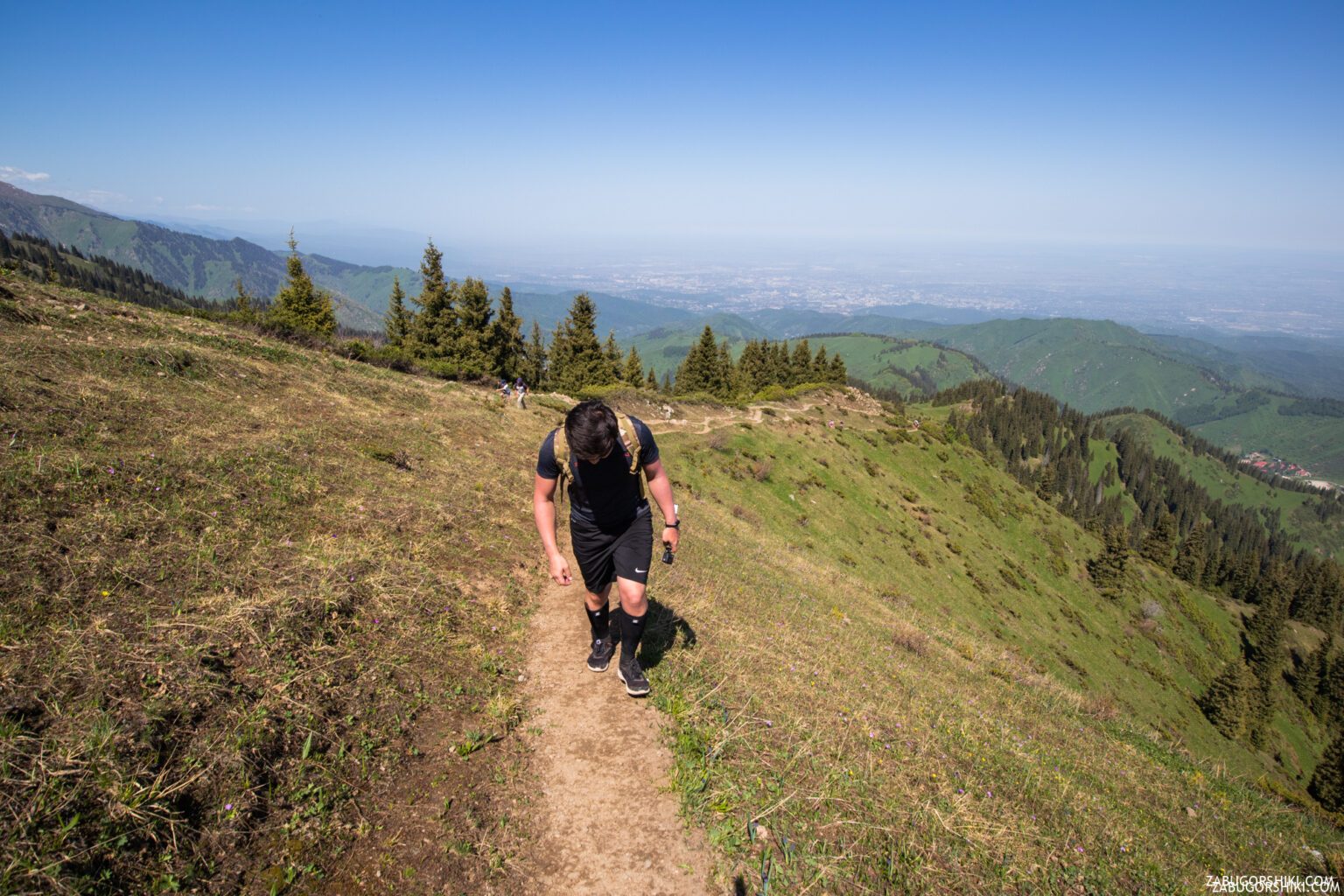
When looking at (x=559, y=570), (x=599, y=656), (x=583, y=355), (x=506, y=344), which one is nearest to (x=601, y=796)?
(x=599, y=656)

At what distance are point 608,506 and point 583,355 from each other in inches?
2123

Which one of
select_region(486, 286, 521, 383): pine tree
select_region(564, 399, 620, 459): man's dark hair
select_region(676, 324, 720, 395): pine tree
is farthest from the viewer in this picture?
select_region(676, 324, 720, 395): pine tree

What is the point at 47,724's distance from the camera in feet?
12.8

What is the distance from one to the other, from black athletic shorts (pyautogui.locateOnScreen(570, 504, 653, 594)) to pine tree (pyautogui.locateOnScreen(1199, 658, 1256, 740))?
8033cm

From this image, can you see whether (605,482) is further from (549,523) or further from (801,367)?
(801,367)

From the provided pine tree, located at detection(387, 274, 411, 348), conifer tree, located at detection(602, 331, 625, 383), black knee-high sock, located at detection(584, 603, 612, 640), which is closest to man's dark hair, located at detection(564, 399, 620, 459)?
black knee-high sock, located at detection(584, 603, 612, 640)

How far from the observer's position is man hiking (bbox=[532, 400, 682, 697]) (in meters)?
5.54

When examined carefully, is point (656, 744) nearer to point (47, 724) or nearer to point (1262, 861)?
point (47, 724)

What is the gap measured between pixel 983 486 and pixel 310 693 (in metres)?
76.3

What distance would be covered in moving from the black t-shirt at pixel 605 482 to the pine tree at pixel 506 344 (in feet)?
150

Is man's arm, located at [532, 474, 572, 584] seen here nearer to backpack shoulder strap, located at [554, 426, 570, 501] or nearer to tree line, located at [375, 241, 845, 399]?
backpack shoulder strap, located at [554, 426, 570, 501]

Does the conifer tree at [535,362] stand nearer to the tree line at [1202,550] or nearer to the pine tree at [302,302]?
the pine tree at [302,302]

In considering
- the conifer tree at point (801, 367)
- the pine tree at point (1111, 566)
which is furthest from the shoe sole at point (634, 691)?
the conifer tree at point (801, 367)

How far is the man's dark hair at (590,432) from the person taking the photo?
5.37m
